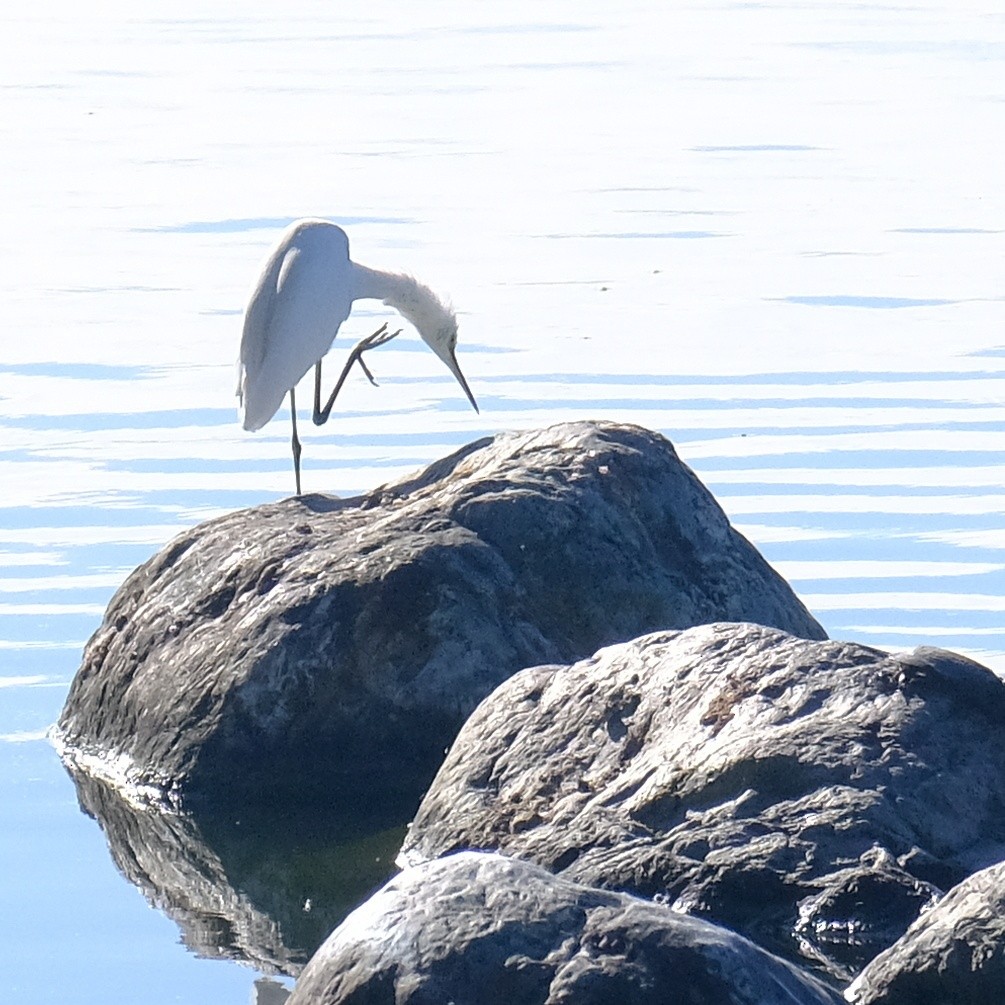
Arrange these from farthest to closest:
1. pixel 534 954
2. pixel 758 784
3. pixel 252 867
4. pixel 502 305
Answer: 1. pixel 502 305
2. pixel 252 867
3. pixel 758 784
4. pixel 534 954

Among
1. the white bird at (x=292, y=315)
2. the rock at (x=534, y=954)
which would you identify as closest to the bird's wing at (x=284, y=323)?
the white bird at (x=292, y=315)

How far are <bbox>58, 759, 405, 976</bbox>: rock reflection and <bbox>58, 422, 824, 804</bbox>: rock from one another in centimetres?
15

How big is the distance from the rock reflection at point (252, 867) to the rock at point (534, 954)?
1.33 metres

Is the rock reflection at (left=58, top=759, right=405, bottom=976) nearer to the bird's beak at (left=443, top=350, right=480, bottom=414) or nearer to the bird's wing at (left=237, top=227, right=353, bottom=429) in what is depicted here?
the bird's wing at (left=237, top=227, right=353, bottom=429)

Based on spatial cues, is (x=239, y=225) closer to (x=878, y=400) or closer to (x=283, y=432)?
(x=283, y=432)

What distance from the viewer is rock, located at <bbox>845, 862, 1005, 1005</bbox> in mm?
4969

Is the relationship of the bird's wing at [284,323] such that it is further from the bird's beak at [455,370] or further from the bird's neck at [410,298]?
the bird's beak at [455,370]

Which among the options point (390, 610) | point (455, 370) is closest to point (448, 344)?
point (455, 370)

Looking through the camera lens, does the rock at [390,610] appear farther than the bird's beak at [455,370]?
No

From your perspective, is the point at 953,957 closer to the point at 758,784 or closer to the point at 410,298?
the point at 758,784

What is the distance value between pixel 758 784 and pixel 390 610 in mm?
1597

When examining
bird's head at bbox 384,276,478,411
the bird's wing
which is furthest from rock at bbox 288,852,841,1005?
bird's head at bbox 384,276,478,411

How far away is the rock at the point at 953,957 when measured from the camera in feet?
16.3

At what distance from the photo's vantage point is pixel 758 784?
5871 millimetres
